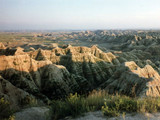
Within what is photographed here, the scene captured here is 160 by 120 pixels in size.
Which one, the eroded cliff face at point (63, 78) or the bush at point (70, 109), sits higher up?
the bush at point (70, 109)

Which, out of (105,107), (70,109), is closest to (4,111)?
(70,109)

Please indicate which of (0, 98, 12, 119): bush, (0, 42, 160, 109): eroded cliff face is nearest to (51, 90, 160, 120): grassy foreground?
(0, 98, 12, 119): bush

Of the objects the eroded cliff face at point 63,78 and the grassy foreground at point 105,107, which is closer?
the grassy foreground at point 105,107

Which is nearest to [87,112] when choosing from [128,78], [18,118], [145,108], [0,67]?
[145,108]

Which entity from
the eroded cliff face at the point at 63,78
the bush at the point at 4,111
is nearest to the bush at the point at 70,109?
the bush at the point at 4,111

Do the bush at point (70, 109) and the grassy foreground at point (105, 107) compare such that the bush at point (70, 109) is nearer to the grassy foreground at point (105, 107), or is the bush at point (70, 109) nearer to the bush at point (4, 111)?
the grassy foreground at point (105, 107)

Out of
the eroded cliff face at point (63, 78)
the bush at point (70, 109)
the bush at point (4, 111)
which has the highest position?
the bush at point (70, 109)

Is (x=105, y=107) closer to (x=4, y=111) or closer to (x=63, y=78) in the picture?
(x=4, y=111)

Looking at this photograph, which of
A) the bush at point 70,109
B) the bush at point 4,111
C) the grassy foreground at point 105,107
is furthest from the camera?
the bush at point 4,111

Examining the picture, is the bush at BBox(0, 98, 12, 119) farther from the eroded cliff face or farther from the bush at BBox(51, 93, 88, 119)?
the eroded cliff face


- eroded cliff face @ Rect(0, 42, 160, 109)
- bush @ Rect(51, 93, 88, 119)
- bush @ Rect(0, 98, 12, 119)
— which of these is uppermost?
bush @ Rect(51, 93, 88, 119)

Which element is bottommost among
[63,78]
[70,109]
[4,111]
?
[63,78]

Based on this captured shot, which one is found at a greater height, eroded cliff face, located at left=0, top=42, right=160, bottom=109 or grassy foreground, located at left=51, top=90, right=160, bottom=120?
grassy foreground, located at left=51, top=90, right=160, bottom=120

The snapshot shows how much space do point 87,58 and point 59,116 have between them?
3692 cm
